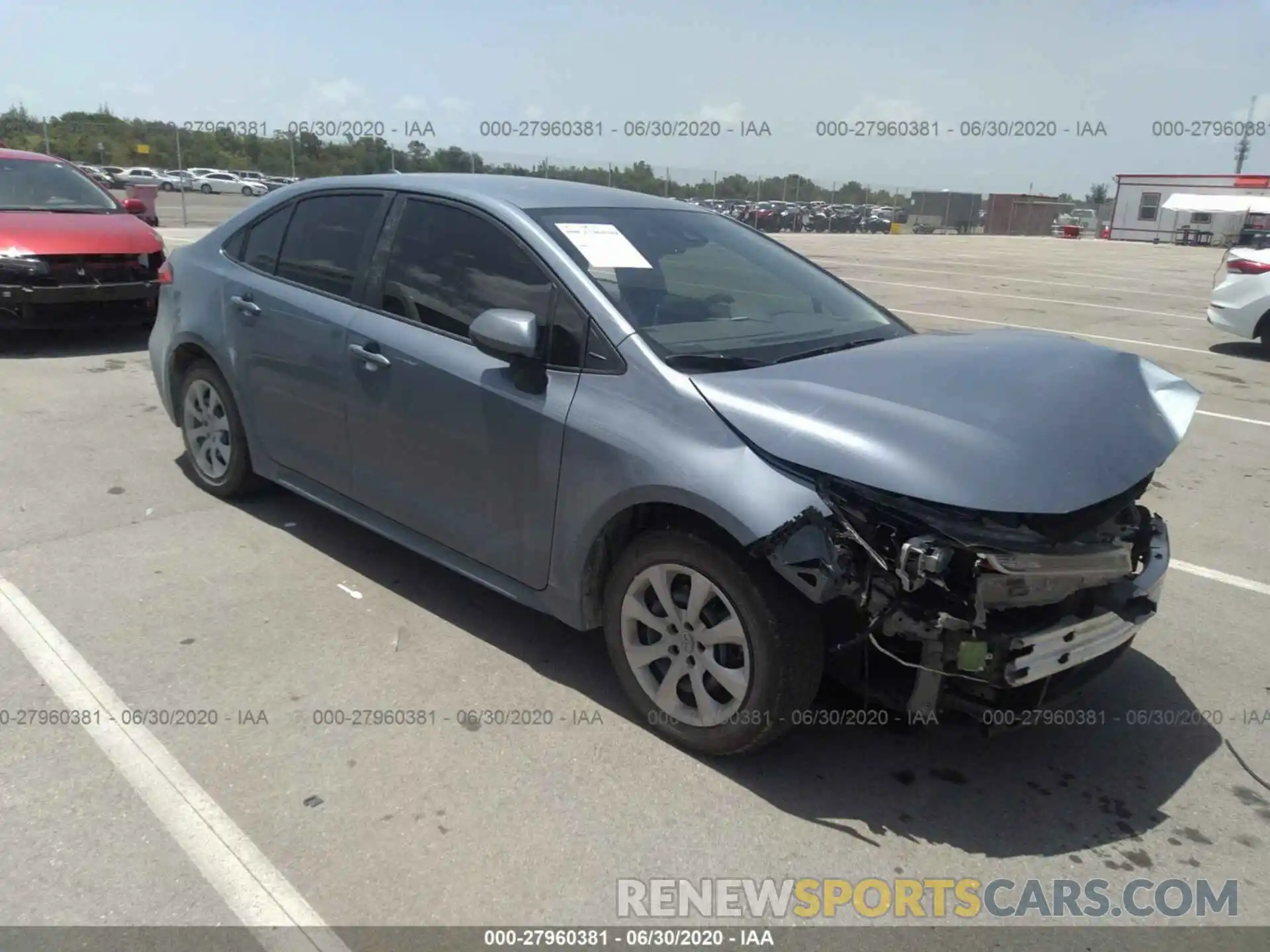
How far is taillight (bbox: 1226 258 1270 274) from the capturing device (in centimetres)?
1075

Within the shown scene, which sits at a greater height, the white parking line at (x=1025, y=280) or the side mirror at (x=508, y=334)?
the white parking line at (x=1025, y=280)

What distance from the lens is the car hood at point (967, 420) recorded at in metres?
2.70

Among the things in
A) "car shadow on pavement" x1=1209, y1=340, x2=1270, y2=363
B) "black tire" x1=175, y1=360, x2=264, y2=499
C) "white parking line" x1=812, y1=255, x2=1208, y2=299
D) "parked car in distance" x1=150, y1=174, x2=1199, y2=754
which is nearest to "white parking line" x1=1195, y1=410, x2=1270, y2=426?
"car shadow on pavement" x1=1209, y1=340, x2=1270, y2=363

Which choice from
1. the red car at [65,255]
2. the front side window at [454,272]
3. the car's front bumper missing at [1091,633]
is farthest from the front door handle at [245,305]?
the red car at [65,255]

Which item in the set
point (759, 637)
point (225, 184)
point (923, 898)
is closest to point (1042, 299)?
point (759, 637)

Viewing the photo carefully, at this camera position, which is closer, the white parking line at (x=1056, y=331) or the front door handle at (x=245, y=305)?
the front door handle at (x=245, y=305)

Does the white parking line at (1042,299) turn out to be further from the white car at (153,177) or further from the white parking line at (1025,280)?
the white car at (153,177)

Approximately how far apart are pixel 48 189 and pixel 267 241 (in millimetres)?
6067

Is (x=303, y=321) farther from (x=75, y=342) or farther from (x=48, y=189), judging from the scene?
(x=48, y=189)

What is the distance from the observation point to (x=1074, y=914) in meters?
2.60

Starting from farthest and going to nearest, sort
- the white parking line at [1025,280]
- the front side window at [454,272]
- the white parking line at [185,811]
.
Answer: the white parking line at [1025,280], the front side window at [454,272], the white parking line at [185,811]

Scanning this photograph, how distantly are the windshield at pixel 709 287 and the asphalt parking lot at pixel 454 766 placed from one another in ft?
4.37

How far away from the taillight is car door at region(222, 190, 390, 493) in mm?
10344

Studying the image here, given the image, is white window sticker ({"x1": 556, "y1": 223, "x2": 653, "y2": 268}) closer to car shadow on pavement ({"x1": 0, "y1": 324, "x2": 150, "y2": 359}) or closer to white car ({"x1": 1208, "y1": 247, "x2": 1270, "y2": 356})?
car shadow on pavement ({"x1": 0, "y1": 324, "x2": 150, "y2": 359})
